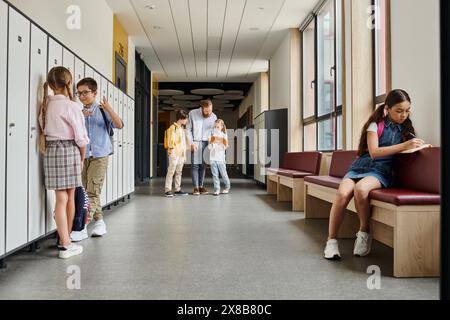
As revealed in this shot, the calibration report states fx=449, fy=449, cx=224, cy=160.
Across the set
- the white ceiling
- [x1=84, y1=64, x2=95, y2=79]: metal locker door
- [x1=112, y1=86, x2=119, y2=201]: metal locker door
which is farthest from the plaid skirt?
the white ceiling

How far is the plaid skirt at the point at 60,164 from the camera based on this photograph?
311 centimetres

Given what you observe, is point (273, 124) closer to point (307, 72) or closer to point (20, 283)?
point (307, 72)

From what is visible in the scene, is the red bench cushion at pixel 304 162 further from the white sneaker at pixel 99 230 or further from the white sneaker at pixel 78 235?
the white sneaker at pixel 78 235

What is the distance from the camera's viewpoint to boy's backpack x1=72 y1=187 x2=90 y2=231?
11.4 feet

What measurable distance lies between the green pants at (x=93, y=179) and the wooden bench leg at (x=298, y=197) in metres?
2.70

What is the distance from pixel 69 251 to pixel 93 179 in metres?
0.99

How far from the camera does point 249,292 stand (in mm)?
2252

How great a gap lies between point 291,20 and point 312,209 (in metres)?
4.46

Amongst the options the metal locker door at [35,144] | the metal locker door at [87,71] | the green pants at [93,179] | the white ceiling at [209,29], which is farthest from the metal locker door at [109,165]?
the white ceiling at [209,29]

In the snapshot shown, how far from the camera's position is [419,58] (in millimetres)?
3686

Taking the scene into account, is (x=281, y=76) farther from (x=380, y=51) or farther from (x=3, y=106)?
(x=3, y=106)

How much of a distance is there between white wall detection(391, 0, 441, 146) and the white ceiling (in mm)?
3421
